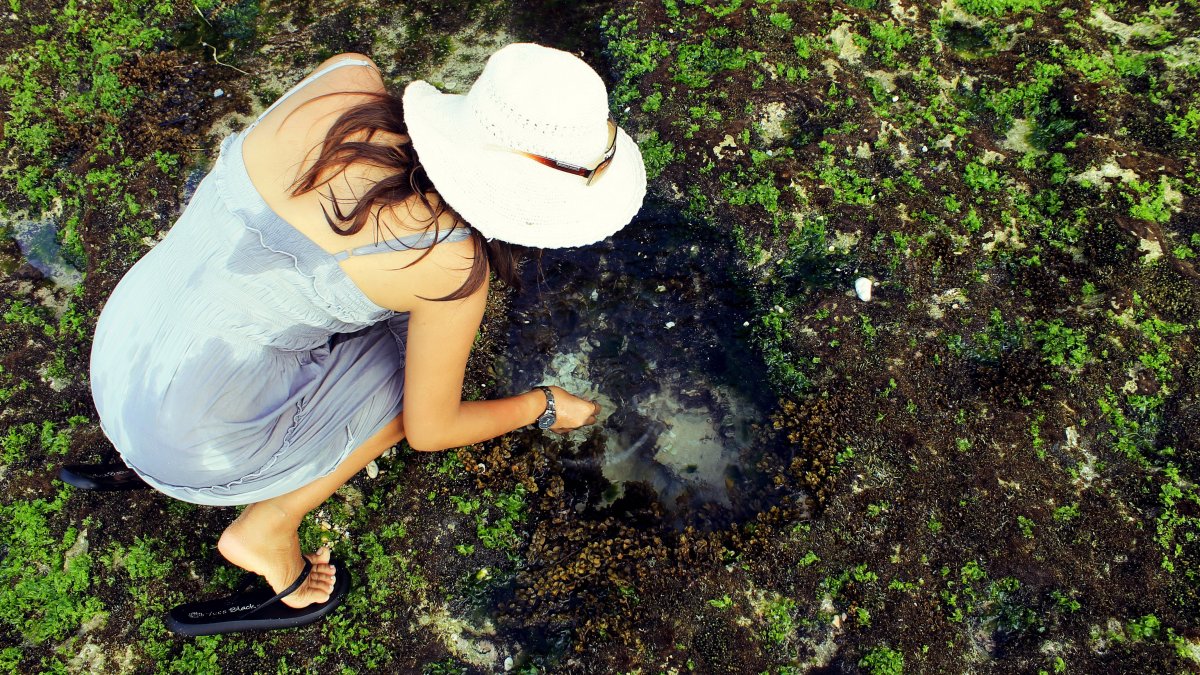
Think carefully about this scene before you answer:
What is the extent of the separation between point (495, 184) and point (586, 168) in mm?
314

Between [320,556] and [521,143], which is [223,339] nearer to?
[521,143]

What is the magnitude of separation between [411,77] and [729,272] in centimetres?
287

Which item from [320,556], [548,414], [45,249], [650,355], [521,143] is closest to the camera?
[521,143]

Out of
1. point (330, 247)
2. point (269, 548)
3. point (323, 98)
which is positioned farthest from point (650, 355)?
point (323, 98)

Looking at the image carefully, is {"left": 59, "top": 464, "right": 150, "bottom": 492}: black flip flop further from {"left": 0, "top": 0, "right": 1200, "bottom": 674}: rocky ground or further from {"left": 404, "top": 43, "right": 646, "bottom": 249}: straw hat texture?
{"left": 404, "top": 43, "right": 646, "bottom": 249}: straw hat texture

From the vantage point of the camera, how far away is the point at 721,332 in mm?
4531

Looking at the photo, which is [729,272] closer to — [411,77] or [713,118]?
[713,118]

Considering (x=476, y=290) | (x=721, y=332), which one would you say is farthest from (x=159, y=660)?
(x=721, y=332)

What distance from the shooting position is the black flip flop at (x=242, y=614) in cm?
360

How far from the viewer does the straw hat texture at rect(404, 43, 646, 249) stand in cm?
218

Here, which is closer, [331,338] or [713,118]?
[331,338]

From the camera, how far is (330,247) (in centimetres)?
240

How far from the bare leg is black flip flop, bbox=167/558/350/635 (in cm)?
5

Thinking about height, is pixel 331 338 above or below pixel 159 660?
above
